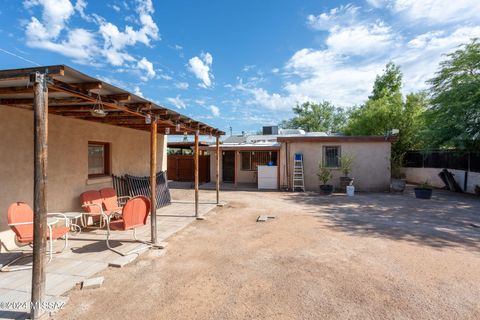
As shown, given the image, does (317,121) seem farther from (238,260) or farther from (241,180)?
(238,260)

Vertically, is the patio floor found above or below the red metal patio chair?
below

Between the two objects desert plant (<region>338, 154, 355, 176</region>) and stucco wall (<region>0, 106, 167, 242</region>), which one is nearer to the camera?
stucco wall (<region>0, 106, 167, 242</region>)

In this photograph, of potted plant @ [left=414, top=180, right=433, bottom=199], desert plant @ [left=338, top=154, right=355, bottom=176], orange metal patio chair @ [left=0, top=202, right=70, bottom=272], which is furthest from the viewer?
desert plant @ [left=338, top=154, right=355, bottom=176]

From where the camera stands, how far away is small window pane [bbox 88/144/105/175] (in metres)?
6.48

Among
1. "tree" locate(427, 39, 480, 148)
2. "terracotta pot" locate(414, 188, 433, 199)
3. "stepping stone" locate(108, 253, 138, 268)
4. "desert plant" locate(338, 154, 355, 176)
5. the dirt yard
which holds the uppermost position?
"tree" locate(427, 39, 480, 148)

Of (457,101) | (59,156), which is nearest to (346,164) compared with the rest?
(457,101)

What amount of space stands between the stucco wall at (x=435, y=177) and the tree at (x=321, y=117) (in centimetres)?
2013

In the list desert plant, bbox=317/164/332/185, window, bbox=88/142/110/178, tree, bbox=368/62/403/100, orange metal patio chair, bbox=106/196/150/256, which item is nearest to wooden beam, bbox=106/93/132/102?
orange metal patio chair, bbox=106/196/150/256

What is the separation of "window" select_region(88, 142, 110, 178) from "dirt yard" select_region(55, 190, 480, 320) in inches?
113

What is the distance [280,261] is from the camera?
411 cm

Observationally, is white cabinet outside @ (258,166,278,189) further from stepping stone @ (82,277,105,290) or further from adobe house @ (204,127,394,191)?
stepping stone @ (82,277,105,290)

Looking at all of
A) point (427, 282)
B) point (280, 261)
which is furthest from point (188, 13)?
point (427, 282)

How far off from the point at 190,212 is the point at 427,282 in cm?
578

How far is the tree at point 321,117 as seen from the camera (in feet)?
119
